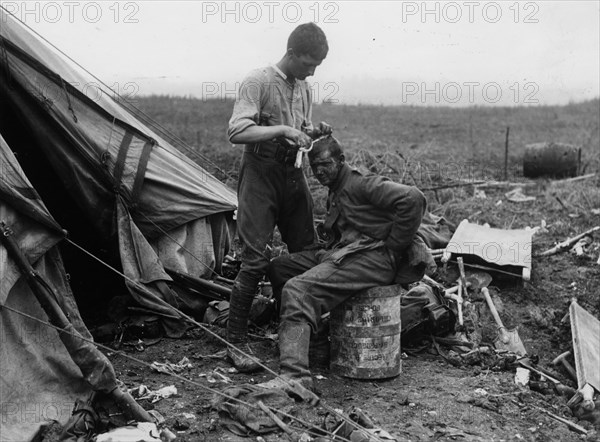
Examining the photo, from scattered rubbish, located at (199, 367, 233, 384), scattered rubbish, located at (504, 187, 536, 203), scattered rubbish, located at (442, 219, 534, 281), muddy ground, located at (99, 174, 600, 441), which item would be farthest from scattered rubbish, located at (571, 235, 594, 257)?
scattered rubbish, located at (199, 367, 233, 384)

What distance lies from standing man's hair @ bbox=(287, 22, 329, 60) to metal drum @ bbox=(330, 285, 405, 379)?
66.3 inches

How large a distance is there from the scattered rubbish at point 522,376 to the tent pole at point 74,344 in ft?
8.80

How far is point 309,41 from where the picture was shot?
15.2 feet

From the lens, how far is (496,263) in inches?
289

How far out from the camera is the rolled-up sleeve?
4.60 meters

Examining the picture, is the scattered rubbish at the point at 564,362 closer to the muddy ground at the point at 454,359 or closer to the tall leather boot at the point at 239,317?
the muddy ground at the point at 454,359

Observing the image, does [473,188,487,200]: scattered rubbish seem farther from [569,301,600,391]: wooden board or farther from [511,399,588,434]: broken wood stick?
[511,399,588,434]: broken wood stick

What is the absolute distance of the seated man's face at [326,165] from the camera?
470cm

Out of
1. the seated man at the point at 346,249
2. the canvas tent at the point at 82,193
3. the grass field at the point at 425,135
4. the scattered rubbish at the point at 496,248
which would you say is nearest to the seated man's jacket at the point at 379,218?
the seated man at the point at 346,249

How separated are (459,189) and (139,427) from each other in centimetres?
903

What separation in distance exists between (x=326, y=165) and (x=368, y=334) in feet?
3.93

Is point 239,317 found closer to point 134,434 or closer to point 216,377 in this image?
point 216,377

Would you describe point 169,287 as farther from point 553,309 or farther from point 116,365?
point 553,309

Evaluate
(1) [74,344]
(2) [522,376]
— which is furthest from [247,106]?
(2) [522,376]
